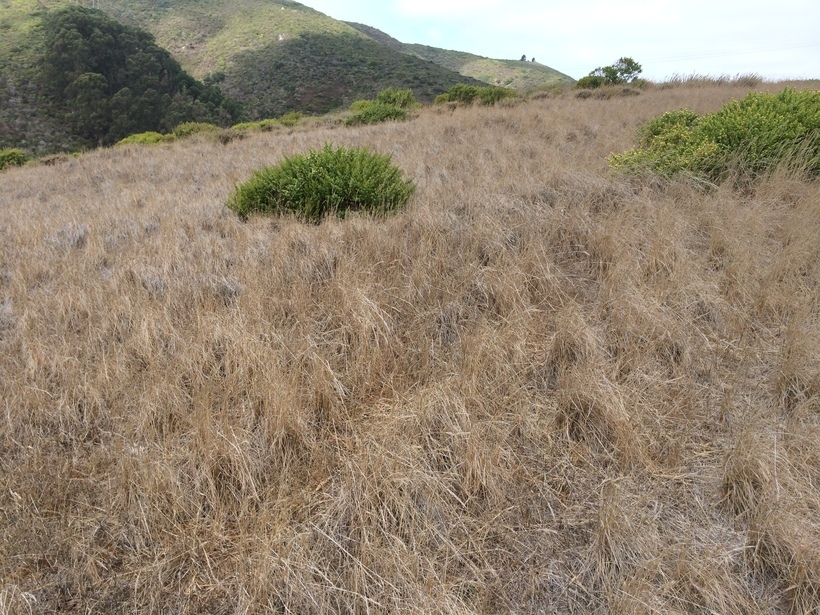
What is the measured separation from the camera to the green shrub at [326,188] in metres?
4.67

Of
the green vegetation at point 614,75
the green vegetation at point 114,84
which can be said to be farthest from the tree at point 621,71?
the green vegetation at point 114,84

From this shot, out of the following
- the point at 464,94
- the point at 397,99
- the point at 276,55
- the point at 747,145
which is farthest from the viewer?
the point at 276,55

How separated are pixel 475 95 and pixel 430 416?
16783mm

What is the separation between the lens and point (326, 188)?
15.7 ft

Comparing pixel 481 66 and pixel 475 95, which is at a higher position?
pixel 481 66

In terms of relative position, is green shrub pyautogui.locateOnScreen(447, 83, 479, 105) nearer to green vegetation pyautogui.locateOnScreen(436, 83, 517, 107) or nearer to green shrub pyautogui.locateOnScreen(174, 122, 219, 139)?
green vegetation pyautogui.locateOnScreen(436, 83, 517, 107)

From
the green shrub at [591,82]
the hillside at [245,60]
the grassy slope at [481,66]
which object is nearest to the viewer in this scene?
the green shrub at [591,82]

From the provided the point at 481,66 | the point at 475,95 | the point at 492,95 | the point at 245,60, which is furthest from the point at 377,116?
the point at 481,66

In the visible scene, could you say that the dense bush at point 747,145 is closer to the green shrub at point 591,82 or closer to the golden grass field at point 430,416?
the golden grass field at point 430,416

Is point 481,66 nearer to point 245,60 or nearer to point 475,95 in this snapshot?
point 245,60

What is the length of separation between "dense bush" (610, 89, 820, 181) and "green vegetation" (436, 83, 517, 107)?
34.9 ft

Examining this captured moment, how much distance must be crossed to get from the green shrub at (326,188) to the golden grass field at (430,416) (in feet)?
2.05

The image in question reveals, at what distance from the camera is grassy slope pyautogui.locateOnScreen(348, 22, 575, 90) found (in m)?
73.4

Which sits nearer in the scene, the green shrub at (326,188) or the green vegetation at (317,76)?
the green shrub at (326,188)
